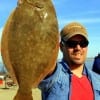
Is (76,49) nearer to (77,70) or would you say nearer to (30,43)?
(77,70)

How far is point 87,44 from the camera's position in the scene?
220 inches

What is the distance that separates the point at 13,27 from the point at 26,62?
36 centimetres

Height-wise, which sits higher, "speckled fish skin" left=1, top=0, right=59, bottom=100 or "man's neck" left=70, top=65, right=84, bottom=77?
"speckled fish skin" left=1, top=0, right=59, bottom=100

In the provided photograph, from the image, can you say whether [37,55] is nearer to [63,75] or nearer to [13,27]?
[13,27]

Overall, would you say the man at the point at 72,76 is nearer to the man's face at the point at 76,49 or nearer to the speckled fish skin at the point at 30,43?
the man's face at the point at 76,49

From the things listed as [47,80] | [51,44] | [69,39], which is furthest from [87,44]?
[51,44]

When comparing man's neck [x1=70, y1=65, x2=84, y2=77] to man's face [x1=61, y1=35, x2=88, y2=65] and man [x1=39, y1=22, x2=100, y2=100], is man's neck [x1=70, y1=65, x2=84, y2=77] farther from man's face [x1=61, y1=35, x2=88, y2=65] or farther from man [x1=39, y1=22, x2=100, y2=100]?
man's face [x1=61, y1=35, x2=88, y2=65]

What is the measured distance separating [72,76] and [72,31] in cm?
55

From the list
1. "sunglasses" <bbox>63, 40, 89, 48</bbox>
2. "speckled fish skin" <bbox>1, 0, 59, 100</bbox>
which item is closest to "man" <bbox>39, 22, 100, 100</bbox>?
"sunglasses" <bbox>63, 40, 89, 48</bbox>

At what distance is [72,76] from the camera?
571 centimetres

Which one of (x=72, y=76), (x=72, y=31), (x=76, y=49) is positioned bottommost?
(x=72, y=76)

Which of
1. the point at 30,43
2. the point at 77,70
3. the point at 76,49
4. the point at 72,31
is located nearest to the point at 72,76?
the point at 77,70

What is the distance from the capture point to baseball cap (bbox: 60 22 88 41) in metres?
5.64

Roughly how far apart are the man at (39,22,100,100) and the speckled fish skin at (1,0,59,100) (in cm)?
89
